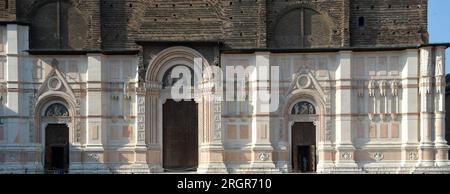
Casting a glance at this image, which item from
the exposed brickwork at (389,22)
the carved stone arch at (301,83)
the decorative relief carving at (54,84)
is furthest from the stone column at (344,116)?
the decorative relief carving at (54,84)

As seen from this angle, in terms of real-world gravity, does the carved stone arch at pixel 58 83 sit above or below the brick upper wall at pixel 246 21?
below

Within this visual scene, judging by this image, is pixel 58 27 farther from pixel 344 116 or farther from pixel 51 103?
pixel 344 116

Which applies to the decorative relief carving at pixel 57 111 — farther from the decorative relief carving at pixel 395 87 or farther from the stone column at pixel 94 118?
the decorative relief carving at pixel 395 87

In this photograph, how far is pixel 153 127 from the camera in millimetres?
27172

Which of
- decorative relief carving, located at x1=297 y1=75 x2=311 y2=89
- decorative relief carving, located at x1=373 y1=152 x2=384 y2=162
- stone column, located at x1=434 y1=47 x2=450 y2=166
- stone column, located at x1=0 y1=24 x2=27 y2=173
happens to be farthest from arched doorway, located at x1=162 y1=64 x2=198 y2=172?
stone column, located at x1=434 y1=47 x2=450 y2=166

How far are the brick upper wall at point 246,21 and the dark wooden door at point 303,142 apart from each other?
3.74 metres

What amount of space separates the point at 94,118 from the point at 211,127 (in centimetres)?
512

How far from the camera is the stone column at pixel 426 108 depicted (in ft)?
84.9

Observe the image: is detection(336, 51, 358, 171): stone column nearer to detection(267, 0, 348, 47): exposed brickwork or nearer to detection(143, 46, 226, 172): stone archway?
detection(267, 0, 348, 47): exposed brickwork

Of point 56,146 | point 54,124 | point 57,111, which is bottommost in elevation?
point 56,146

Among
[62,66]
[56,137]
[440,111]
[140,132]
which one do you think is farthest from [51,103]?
[440,111]

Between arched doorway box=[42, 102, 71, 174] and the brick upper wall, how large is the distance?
3165 mm

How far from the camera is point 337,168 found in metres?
26.4
